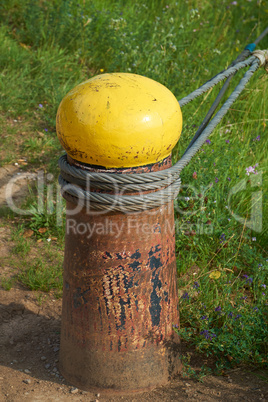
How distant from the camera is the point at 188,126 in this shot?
11.2 feet

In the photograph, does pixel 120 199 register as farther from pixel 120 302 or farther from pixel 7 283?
pixel 7 283

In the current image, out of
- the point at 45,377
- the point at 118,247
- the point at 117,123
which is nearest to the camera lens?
the point at 117,123

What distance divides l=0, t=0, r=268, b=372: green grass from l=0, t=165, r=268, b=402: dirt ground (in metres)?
0.10

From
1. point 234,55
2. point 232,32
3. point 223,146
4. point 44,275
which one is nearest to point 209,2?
point 232,32

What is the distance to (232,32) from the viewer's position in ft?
18.3

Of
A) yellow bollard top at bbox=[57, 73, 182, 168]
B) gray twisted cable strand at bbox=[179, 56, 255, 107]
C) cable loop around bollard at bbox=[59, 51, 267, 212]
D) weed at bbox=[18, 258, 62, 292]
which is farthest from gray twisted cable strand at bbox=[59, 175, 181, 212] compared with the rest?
weed at bbox=[18, 258, 62, 292]

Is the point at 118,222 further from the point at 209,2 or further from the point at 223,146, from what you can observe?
the point at 209,2

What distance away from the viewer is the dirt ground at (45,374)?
2006mm

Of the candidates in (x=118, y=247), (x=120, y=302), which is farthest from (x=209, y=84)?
(x=120, y=302)

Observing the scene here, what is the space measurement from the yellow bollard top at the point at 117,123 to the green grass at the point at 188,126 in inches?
34.7

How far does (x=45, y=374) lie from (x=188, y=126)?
201 centimetres

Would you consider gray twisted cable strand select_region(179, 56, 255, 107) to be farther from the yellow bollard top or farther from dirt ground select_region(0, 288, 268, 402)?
dirt ground select_region(0, 288, 268, 402)

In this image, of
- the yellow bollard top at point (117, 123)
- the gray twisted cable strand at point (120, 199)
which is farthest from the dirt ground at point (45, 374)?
the yellow bollard top at point (117, 123)

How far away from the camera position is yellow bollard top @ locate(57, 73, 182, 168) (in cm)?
161
